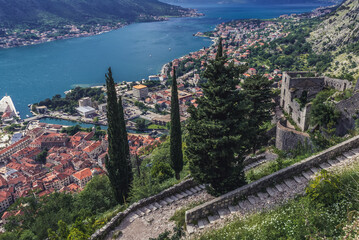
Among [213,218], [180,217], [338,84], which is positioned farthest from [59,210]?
[338,84]

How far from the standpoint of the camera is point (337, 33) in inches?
2420

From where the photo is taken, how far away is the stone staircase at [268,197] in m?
6.94

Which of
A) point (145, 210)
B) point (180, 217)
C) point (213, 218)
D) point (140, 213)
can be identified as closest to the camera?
point (213, 218)

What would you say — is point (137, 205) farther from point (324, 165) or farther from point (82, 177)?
point (82, 177)

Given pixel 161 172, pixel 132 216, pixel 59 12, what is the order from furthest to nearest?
pixel 59 12 < pixel 161 172 < pixel 132 216

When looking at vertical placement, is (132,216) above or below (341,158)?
below

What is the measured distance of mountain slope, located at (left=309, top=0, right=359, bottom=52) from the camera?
5494cm

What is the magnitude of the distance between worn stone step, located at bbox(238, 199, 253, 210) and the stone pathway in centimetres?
143

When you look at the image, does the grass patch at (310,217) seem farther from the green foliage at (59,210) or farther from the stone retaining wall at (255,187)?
the green foliage at (59,210)

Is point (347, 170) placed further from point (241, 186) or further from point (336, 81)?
point (336, 81)

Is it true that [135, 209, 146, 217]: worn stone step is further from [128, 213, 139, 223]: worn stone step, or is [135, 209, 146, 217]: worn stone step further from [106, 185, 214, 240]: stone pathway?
[128, 213, 139, 223]: worn stone step

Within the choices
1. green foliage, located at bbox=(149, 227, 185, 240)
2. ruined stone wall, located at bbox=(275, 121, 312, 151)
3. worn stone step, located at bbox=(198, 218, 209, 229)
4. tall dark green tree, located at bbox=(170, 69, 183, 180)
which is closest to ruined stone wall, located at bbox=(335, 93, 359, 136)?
ruined stone wall, located at bbox=(275, 121, 312, 151)

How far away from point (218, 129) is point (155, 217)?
350cm

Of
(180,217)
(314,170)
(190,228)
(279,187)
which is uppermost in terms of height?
(314,170)
